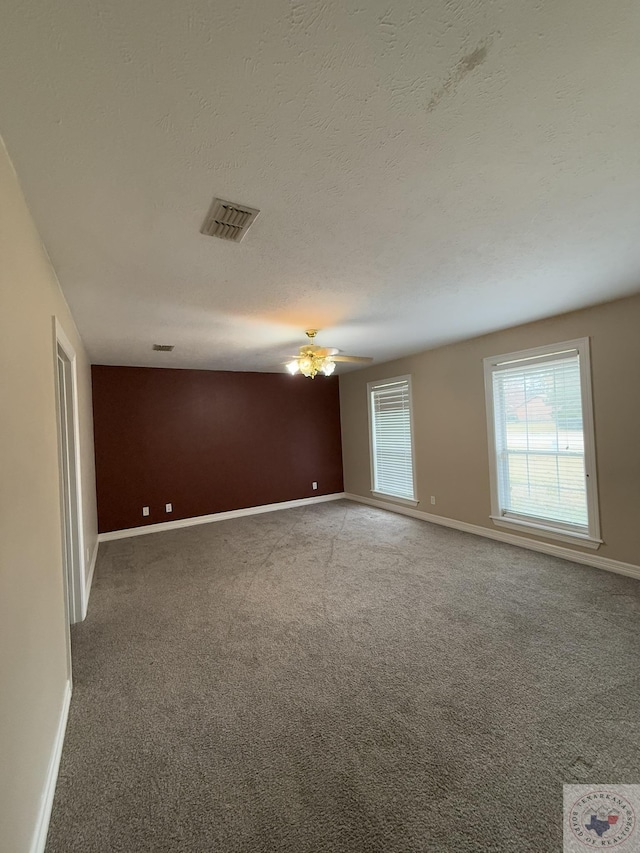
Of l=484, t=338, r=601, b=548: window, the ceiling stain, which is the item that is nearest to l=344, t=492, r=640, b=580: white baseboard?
l=484, t=338, r=601, b=548: window

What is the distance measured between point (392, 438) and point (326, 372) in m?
2.65

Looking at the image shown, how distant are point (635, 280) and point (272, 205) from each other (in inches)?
113

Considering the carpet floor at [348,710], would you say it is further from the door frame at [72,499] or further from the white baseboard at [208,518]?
the white baseboard at [208,518]

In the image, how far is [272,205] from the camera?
5.24ft

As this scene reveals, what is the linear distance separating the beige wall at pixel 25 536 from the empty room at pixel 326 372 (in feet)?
0.06

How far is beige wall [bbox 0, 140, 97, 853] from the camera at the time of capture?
3.47ft

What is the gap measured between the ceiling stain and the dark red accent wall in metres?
5.11

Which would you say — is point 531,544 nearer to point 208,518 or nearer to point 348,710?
point 348,710

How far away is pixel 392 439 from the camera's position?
5.87 metres

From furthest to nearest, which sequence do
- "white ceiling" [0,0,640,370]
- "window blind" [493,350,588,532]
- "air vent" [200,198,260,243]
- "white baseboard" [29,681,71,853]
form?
"window blind" [493,350,588,532] < "air vent" [200,198,260,243] < "white baseboard" [29,681,71,853] < "white ceiling" [0,0,640,370]

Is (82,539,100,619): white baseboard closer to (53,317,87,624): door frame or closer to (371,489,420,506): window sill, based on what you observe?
(53,317,87,624): door frame

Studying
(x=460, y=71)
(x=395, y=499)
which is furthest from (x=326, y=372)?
(x=395, y=499)

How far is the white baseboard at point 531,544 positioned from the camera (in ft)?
10.7

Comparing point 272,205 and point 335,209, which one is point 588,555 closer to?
point 335,209
